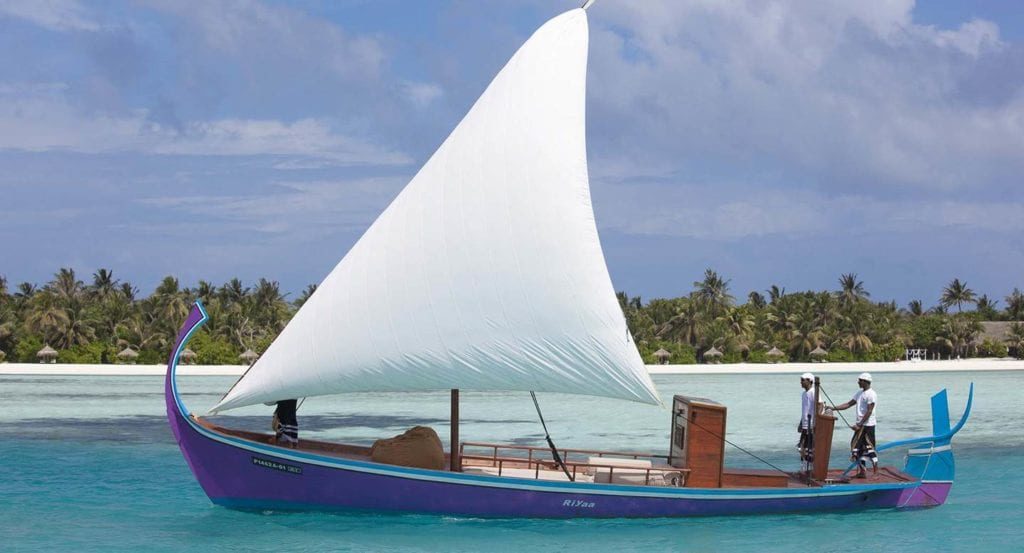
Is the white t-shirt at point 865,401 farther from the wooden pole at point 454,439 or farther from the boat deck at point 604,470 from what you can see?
the wooden pole at point 454,439

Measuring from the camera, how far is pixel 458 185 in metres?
14.8

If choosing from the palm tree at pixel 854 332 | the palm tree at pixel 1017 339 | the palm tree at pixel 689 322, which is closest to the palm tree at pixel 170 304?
the palm tree at pixel 689 322

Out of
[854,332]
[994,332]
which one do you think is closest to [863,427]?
[854,332]

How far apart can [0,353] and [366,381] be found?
5745cm

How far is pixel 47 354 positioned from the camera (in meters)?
62.4

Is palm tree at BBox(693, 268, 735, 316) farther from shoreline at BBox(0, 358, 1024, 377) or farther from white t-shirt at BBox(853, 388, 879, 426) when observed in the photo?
white t-shirt at BBox(853, 388, 879, 426)

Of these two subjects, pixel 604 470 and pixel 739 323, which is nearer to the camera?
pixel 604 470

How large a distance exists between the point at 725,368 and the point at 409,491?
52.8 meters

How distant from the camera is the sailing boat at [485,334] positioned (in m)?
14.4

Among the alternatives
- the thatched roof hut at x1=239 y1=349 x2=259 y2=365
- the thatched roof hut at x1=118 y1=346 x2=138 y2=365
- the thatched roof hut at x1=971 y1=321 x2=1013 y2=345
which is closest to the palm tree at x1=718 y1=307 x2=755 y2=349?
the thatched roof hut at x1=971 y1=321 x2=1013 y2=345

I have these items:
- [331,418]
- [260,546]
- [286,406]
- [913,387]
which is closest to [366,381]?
[286,406]

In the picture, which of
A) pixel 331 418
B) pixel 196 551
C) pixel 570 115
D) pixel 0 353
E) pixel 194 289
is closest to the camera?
pixel 196 551

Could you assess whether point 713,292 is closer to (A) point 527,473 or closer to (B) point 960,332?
(B) point 960,332

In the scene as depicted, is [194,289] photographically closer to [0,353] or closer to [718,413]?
[0,353]
